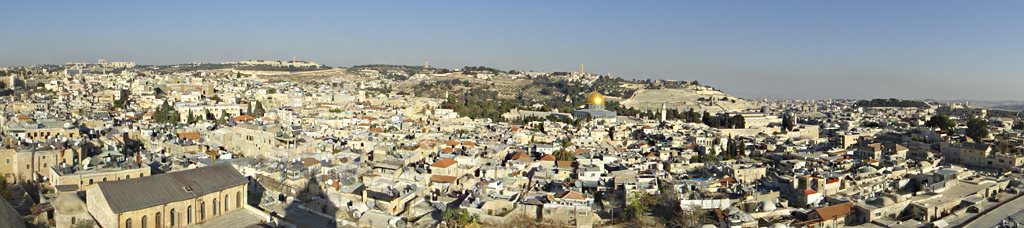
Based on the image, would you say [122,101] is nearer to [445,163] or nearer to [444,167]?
[445,163]

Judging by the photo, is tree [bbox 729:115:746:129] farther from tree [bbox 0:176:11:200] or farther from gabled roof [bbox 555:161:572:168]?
tree [bbox 0:176:11:200]

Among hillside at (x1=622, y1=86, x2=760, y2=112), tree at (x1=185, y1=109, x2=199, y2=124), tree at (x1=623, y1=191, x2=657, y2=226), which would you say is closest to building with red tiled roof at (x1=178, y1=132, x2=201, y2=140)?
tree at (x1=185, y1=109, x2=199, y2=124)

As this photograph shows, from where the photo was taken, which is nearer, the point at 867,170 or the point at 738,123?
the point at 867,170

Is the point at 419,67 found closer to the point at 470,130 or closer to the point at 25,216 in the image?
the point at 470,130

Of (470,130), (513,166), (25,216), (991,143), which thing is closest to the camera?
(25,216)

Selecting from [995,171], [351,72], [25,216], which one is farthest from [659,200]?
[351,72]

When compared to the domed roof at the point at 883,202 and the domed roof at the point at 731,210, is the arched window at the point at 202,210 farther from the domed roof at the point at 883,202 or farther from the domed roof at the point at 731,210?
the domed roof at the point at 883,202

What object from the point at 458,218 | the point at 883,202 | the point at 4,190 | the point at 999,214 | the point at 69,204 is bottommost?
the point at 999,214

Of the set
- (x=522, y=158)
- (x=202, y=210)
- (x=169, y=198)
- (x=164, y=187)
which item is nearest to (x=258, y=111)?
(x=522, y=158)
